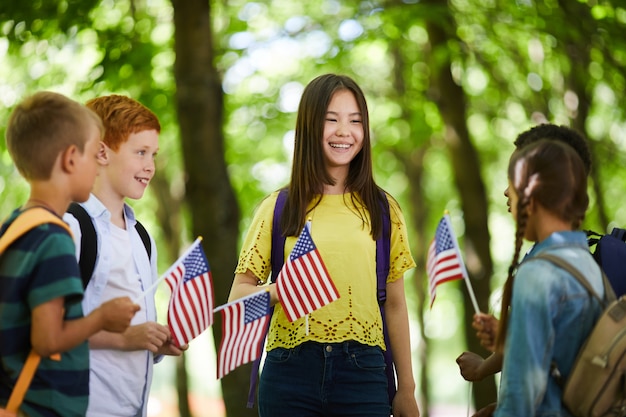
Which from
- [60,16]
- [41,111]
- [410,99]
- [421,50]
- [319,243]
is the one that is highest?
[421,50]

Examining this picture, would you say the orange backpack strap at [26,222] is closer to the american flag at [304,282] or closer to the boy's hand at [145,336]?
the boy's hand at [145,336]

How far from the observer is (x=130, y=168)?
431 centimetres

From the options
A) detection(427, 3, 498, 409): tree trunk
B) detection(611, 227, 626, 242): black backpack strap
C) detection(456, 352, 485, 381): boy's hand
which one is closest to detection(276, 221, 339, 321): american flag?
detection(456, 352, 485, 381): boy's hand

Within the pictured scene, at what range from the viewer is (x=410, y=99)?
14.2m

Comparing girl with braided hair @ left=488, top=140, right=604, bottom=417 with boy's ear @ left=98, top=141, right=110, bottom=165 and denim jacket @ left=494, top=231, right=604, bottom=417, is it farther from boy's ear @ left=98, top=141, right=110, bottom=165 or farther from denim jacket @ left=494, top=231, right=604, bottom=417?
boy's ear @ left=98, top=141, right=110, bottom=165

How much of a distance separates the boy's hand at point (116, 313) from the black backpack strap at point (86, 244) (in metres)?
0.57

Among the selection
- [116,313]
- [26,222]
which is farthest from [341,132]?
[26,222]

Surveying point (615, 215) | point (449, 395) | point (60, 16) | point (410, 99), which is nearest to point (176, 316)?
point (60, 16)

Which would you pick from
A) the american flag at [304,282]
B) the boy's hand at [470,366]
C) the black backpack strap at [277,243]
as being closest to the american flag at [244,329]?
the american flag at [304,282]

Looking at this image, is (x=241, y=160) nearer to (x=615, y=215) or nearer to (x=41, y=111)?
(x=615, y=215)

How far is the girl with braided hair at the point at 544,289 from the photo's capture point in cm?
348

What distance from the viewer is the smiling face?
473cm

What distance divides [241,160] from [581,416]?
47.5ft

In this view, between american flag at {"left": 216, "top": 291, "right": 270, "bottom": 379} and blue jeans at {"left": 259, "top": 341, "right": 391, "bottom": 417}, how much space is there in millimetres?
192
